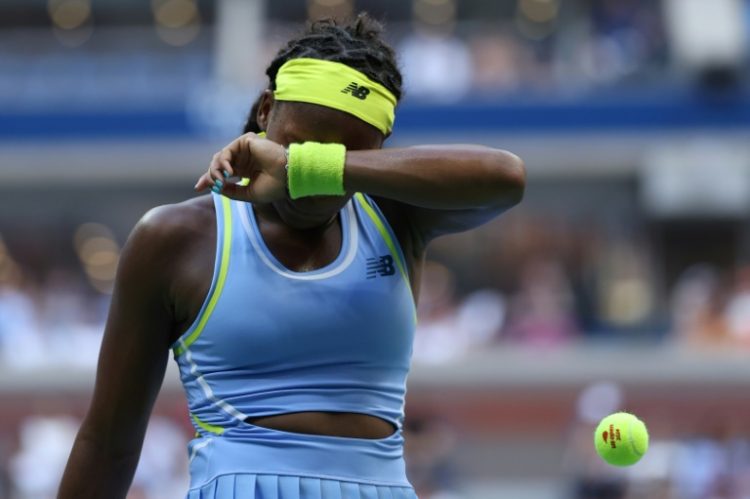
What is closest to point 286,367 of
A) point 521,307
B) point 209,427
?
point 209,427

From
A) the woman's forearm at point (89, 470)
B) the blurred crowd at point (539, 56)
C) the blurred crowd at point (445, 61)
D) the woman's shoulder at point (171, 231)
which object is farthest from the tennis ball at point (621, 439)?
the blurred crowd at point (539, 56)

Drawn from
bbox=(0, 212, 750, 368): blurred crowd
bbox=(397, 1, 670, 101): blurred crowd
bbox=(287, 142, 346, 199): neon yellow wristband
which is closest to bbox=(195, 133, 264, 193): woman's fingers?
bbox=(287, 142, 346, 199): neon yellow wristband

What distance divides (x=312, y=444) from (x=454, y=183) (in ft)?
2.29

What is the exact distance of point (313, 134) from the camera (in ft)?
10.1

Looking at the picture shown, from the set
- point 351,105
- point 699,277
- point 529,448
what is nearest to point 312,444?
point 351,105

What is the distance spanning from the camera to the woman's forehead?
10.0 ft

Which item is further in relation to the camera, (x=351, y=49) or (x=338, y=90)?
(x=351, y=49)

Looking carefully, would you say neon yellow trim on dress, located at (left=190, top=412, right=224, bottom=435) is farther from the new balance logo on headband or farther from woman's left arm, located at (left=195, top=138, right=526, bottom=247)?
the new balance logo on headband

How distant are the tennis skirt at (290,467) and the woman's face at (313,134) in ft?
1.72

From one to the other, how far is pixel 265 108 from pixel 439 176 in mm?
573

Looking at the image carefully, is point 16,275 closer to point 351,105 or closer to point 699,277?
point 699,277

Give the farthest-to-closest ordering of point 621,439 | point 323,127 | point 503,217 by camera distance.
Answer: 1. point 503,217
2. point 621,439
3. point 323,127

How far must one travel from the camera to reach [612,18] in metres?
21.5

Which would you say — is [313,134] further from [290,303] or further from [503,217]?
[503,217]
